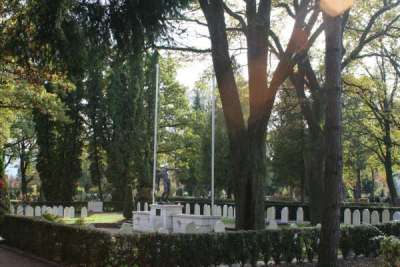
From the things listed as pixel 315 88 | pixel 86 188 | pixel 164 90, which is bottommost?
pixel 86 188

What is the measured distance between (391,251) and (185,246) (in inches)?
138

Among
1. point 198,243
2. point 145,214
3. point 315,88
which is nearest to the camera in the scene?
point 198,243

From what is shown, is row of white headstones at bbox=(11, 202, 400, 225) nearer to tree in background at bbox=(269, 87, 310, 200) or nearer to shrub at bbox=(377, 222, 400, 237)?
shrub at bbox=(377, 222, 400, 237)

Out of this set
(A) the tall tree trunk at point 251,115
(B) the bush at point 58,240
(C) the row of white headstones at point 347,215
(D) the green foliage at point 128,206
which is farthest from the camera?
(D) the green foliage at point 128,206

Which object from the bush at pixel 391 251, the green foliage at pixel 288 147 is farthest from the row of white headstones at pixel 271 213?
the bush at pixel 391 251

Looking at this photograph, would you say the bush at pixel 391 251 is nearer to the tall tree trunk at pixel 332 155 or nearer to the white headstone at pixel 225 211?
the tall tree trunk at pixel 332 155

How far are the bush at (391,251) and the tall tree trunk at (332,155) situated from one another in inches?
43.2

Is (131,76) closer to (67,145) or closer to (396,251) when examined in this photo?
(67,145)

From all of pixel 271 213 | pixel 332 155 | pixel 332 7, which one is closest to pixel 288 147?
pixel 271 213

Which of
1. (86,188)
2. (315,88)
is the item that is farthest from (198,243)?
(86,188)

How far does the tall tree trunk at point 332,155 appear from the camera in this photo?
7656 mm

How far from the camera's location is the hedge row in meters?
9.15

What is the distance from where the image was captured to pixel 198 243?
31.1ft

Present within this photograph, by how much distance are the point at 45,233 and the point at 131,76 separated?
26696 millimetres
